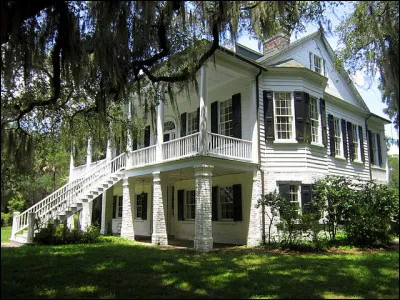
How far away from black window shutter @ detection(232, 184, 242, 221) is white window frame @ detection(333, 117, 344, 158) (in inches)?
226

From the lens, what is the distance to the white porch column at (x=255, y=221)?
45.7 feet

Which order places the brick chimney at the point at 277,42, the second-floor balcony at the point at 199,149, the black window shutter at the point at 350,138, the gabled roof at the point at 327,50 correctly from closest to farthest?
the second-floor balcony at the point at 199,149 < the gabled roof at the point at 327,50 < the brick chimney at the point at 277,42 < the black window shutter at the point at 350,138

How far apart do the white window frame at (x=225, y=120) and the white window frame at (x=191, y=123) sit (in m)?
1.52

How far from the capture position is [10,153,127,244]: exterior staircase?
14984mm

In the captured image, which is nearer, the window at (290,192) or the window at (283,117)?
Answer: the window at (290,192)

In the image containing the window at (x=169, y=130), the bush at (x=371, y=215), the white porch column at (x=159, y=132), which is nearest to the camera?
the bush at (x=371, y=215)

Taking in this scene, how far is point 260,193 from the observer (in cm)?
1447

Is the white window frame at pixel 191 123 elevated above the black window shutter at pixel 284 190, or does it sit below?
above

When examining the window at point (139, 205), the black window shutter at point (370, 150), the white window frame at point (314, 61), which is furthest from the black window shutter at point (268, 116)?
the black window shutter at point (370, 150)

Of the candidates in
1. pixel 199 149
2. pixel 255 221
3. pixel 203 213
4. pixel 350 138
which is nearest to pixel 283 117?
pixel 255 221

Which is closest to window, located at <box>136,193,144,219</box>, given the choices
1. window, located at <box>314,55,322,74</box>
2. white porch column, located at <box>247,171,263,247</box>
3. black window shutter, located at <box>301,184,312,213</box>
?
white porch column, located at <box>247,171,263,247</box>

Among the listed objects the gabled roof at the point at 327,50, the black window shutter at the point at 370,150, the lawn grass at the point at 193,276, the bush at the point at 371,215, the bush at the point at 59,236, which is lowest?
the lawn grass at the point at 193,276

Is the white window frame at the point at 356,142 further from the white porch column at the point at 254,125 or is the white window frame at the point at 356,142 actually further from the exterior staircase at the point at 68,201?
the exterior staircase at the point at 68,201

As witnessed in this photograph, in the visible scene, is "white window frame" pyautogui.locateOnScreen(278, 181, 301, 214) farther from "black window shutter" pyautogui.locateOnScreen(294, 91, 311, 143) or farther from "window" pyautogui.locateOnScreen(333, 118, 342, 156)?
"window" pyautogui.locateOnScreen(333, 118, 342, 156)
